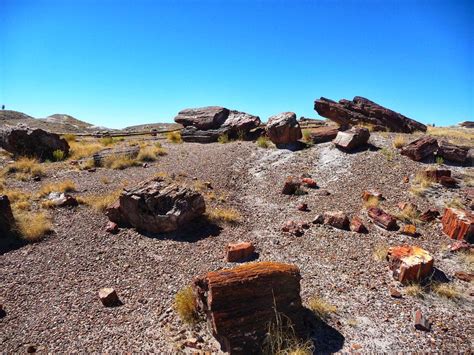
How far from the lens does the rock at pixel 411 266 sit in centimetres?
654

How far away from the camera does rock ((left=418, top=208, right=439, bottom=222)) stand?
9.19 m

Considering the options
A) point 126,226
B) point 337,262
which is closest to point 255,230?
point 337,262

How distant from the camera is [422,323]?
5301mm

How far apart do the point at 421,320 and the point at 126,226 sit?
7571 millimetres

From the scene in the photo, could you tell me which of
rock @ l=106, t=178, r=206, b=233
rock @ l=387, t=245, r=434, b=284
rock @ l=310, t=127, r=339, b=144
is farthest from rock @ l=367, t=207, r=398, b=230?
rock @ l=310, t=127, r=339, b=144

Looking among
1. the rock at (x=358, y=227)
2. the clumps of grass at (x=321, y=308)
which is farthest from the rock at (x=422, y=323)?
the rock at (x=358, y=227)

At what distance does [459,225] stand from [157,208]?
795cm

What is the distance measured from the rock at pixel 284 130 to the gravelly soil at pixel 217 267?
3.86m

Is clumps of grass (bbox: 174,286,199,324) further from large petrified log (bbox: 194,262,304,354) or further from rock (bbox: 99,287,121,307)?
rock (bbox: 99,287,121,307)

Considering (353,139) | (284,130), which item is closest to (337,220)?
(353,139)

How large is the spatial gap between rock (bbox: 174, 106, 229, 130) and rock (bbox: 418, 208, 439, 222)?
535 inches

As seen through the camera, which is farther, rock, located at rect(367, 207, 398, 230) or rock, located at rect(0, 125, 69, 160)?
rock, located at rect(0, 125, 69, 160)

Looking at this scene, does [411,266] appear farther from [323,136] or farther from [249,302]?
[323,136]

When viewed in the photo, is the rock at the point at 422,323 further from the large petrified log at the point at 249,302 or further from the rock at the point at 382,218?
the rock at the point at 382,218
